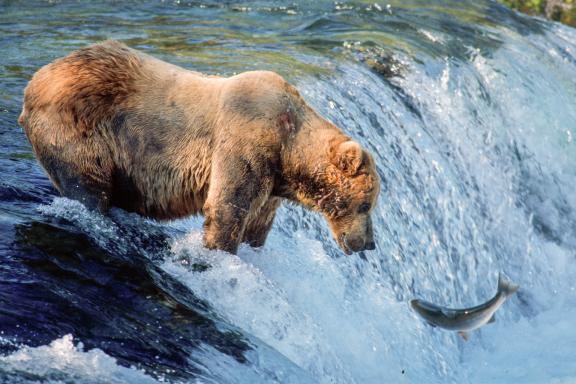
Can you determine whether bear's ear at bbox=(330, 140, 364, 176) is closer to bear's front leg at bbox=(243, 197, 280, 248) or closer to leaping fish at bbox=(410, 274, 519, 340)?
bear's front leg at bbox=(243, 197, 280, 248)

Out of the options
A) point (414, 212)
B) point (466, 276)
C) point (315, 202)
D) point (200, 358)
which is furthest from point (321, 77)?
point (200, 358)

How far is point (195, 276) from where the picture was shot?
6.25 m

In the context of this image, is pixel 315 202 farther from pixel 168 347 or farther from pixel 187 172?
pixel 168 347

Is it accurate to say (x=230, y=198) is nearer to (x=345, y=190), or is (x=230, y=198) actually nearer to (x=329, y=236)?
(x=345, y=190)

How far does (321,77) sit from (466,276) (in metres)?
2.48

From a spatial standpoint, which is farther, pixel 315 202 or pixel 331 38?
pixel 331 38

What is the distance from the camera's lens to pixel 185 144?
20.9 ft

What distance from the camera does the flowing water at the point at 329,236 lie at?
538 cm

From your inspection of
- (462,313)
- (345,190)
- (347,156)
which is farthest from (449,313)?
(347,156)

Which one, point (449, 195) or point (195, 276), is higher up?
point (195, 276)

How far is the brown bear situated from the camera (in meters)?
6.20

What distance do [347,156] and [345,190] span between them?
0.28 metres

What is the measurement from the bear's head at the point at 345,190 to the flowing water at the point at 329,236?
0.58m

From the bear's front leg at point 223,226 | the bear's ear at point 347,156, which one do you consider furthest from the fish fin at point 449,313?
the bear's front leg at point 223,226
